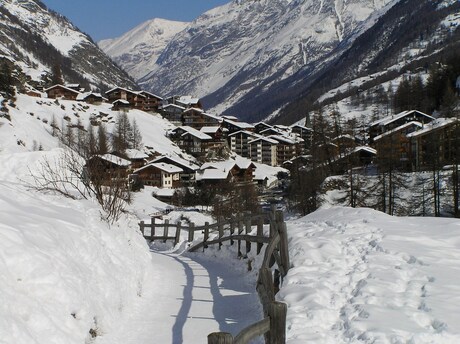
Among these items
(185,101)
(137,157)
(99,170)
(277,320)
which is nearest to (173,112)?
(185,101)

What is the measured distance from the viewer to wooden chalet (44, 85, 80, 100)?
11806 centimetres

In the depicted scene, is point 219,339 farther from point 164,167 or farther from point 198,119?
point 198,119

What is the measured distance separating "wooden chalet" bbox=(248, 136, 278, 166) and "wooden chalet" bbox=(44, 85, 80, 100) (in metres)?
50.2

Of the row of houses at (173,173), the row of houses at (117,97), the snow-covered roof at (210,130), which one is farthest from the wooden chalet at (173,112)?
the row of houses at (173,173)

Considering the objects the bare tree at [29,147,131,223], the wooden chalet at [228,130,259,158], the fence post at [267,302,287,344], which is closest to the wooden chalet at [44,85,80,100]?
the wooden chalet at [228,130,259,158]

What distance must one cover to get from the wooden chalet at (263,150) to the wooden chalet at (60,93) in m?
50.2

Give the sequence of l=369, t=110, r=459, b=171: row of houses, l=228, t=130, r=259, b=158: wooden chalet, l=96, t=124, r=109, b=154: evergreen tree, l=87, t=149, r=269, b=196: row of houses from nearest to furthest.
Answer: l=96, t=124, r=109, b=154: evergreen tree → l=369, t=110, r=459, b=171: row of houses → l=87, t=149, r=269, b=196: row of houses → l=228, t=130, r=259, b=158: wooden chalet

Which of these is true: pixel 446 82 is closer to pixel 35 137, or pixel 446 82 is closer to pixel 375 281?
pixel 35 137

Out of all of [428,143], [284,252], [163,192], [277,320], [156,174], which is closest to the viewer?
[277,320]

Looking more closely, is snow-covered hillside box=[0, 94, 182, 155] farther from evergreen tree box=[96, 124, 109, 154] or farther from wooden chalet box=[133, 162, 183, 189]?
wooden chalet box=[133, 162, 183, 189]

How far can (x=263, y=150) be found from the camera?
427 ft

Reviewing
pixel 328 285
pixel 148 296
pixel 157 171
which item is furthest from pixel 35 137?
pixel 328 285

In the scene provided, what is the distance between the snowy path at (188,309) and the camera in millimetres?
8789

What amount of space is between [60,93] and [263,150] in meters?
57.6
